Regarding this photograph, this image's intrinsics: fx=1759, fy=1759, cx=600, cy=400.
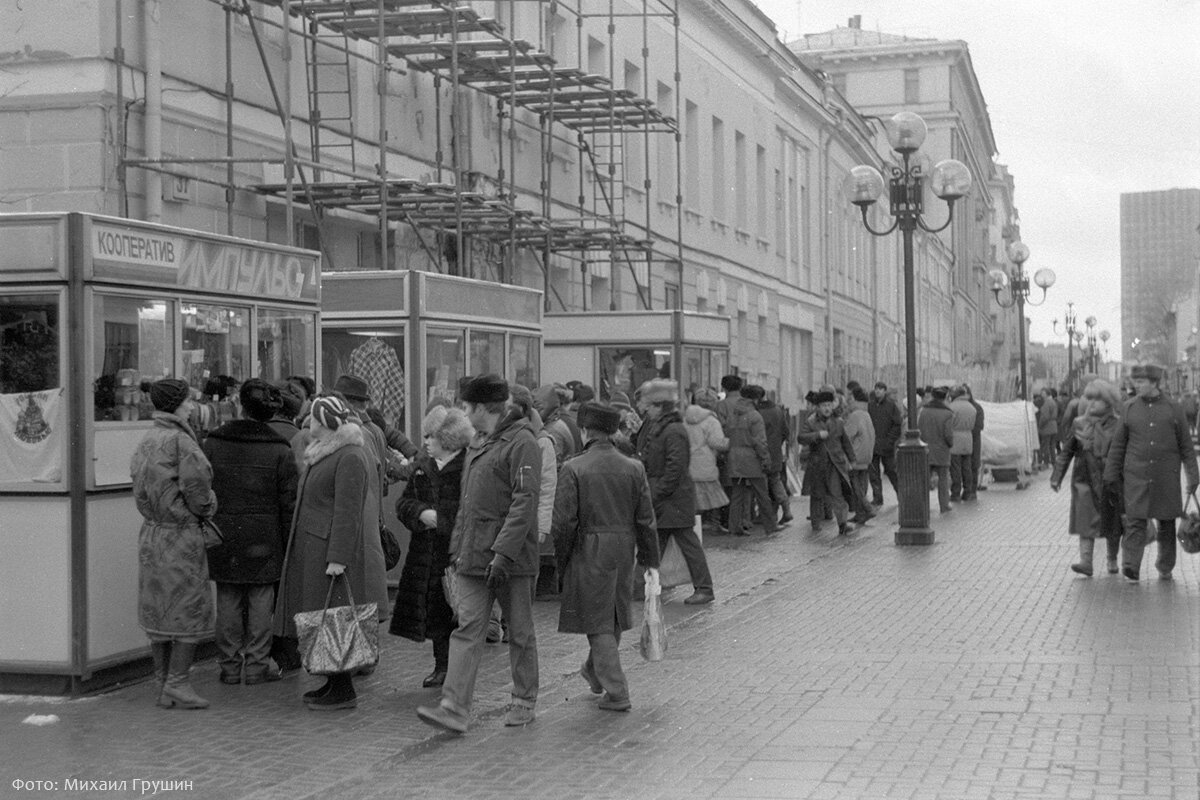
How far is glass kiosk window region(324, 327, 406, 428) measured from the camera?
1439cm

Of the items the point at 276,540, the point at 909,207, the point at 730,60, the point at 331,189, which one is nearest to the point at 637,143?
the point at 730,60

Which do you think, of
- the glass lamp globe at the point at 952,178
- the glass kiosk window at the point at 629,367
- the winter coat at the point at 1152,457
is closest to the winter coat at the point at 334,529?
the winter coat at the point at 1152,457

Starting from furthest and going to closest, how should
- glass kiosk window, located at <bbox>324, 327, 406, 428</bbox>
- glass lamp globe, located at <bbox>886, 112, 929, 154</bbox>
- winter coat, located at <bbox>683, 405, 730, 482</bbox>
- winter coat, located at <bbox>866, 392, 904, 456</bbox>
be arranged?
winter coat, located at <bbox>866, 392, 904, 456</bbox>, glass lamp globe, located at <bbox>886, 112, 929, 154</bbox>, winter coat, located at <bbox>683, 405, 730, 482</bbox>, glass kiosk window, located at <bbox>324, 327, 406, 428</bbox>

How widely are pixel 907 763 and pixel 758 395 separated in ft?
41.6

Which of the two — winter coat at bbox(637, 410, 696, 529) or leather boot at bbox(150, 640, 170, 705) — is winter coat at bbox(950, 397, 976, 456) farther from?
leather boot at bbox(150, 640, 170, 705)

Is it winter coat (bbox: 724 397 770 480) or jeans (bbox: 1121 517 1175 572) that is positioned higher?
winter coat (bbox: 724 397 770 480)

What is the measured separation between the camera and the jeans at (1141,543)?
14.9 meters

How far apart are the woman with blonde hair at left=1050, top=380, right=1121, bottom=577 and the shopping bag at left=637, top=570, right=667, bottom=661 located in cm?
687

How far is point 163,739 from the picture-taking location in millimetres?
8492

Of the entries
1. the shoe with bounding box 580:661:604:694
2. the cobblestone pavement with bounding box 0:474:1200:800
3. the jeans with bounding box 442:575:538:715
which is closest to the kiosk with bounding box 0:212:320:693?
the cobblestone pavement with bounding box 0:474:1200:800

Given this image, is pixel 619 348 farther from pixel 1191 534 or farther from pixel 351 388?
pixel 351 388

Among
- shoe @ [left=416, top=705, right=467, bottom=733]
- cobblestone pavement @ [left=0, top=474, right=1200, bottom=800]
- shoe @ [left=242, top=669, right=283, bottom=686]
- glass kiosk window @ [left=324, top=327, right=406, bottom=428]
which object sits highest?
glass kiosk window @ [left=324, top=327, right=406, bottom=428]

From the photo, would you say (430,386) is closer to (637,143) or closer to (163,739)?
(163,739)

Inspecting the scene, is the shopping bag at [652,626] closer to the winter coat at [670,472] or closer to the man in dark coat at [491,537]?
the man in dark coat at [491,537]
